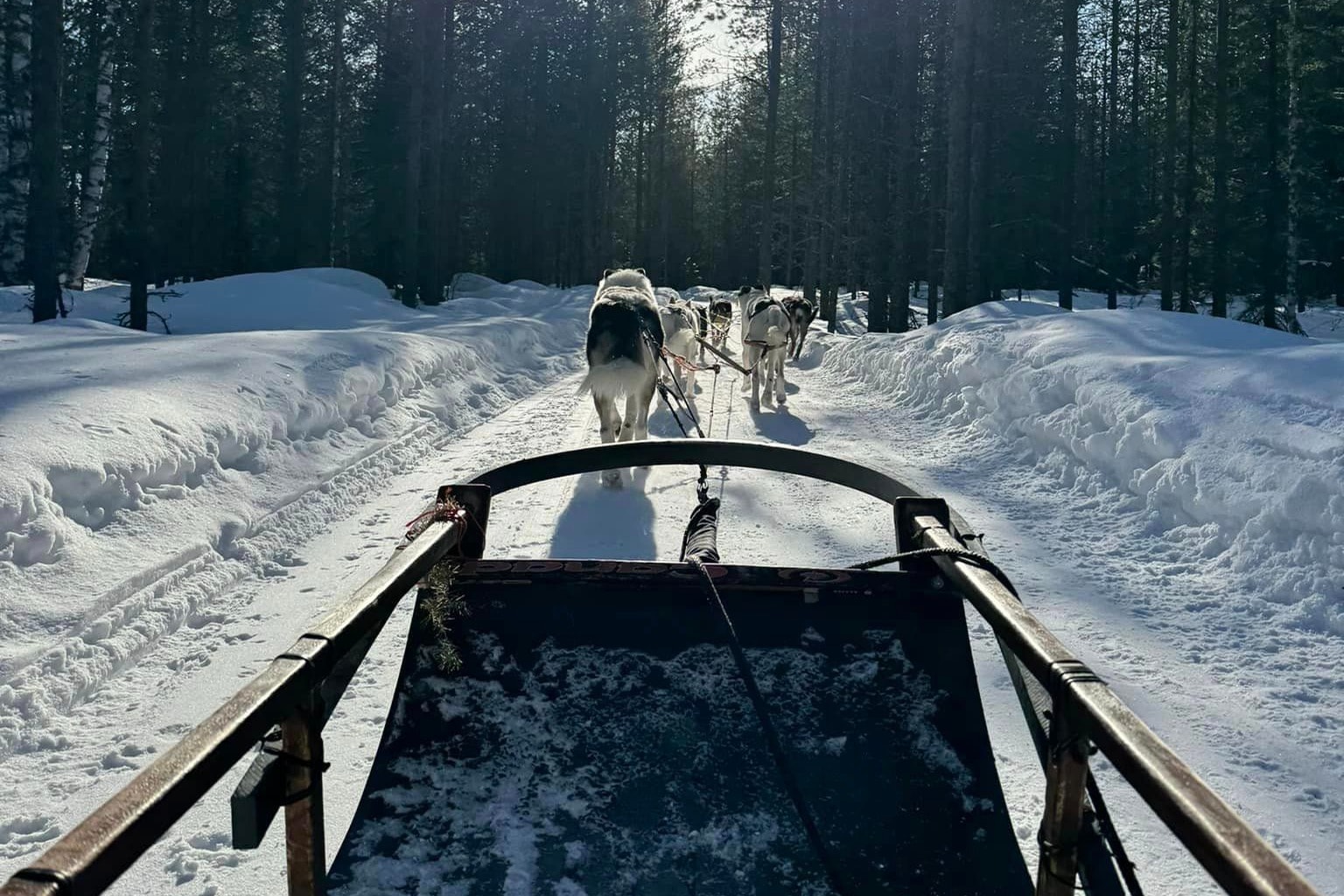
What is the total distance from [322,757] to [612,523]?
17.0 ft

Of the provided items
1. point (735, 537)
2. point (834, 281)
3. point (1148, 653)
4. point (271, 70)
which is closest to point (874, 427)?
point (735, 537)

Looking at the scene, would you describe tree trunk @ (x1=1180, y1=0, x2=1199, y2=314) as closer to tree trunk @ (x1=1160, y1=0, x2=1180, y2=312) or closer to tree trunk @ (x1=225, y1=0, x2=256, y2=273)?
tree trunk @ (x1=1160, y1=0, x2=1180, y2=312)

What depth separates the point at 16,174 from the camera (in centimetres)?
2020

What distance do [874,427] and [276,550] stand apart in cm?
736

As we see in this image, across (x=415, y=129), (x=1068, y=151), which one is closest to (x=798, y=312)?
(x=1068, y=151)

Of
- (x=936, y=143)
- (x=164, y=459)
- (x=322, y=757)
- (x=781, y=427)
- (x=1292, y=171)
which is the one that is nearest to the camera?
(x=322, y=757)

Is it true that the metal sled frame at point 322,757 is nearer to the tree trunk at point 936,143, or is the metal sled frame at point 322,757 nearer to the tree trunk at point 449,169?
the tree trunk at point 936,143

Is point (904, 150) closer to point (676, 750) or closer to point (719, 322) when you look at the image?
point (719, 322)

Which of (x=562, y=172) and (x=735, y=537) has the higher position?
(x=562, y=172)

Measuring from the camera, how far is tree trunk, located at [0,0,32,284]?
20.2 meters

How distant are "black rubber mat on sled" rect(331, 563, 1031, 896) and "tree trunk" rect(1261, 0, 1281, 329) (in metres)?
27.4

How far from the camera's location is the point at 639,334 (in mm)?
8523

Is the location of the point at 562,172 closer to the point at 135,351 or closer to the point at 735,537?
the point at 135,351

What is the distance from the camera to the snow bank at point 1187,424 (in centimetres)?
557
